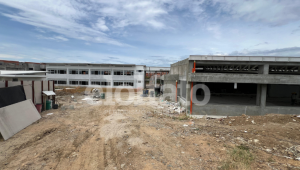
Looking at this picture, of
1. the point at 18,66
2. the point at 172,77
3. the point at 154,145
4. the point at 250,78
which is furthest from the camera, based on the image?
the point at 18,66

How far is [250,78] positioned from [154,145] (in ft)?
31.0

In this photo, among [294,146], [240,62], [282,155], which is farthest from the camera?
[240,62]

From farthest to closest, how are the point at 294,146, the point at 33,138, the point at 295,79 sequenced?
the point at 295,79
the point at 33,138
the point at 294,146

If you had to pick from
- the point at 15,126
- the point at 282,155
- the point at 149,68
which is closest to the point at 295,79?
the point at 282,155

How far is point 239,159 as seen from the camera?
5715mm

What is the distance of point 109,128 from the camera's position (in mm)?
9469

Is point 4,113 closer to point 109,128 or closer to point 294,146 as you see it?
point 109,128

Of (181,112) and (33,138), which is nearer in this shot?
(33,138)

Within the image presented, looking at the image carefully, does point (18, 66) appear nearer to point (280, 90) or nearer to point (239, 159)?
point (239, 159)

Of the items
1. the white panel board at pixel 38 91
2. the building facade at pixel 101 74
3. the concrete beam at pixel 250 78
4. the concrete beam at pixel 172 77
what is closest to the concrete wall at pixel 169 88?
the concrete beam at pixel 172 77

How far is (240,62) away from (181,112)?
6.37 m

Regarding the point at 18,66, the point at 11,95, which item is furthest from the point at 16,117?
the point at 18,66

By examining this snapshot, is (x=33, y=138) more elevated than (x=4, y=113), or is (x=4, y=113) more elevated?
(x=4, y=113)

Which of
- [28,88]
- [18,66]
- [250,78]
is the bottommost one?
[28,88]
